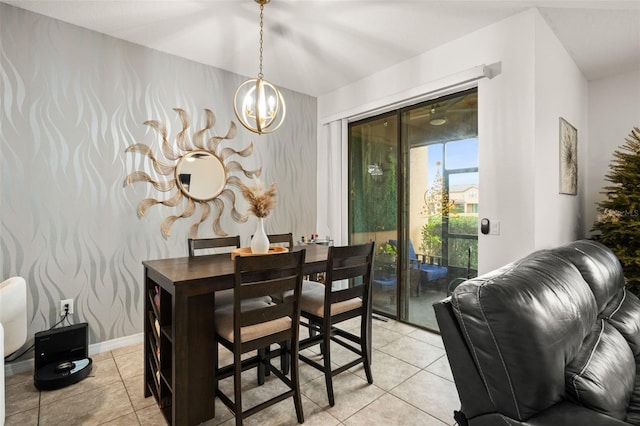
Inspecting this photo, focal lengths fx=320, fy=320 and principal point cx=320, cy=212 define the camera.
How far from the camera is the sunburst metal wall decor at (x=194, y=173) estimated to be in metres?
2.96

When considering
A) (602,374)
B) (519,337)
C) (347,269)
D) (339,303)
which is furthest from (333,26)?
(602,374)

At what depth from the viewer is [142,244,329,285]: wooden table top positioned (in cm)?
163

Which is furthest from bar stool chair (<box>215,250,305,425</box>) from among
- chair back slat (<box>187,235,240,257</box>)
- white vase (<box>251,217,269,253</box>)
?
chair back slat (<box>187,235,240,257</box>)

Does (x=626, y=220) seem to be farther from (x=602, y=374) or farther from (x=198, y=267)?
(x=198, y=267)

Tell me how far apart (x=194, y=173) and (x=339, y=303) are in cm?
197

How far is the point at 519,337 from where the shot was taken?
3.25 ft

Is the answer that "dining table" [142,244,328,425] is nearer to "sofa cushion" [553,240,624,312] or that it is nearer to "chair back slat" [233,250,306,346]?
"chair back slat" [233,250,306,346]

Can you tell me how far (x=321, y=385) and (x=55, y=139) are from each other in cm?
274

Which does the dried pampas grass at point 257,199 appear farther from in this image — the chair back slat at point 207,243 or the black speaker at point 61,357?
the black speaker at point 61,357

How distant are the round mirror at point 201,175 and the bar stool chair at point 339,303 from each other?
1.60 metres

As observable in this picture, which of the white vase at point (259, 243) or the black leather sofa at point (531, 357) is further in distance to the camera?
the white vase at point (259, 243)

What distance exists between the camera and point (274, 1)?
2.33 meters

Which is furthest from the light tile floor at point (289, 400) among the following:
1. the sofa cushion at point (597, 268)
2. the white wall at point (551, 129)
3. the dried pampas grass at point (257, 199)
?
the white wall at point (551, 129)

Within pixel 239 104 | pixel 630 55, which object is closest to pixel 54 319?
pixel 239 104
